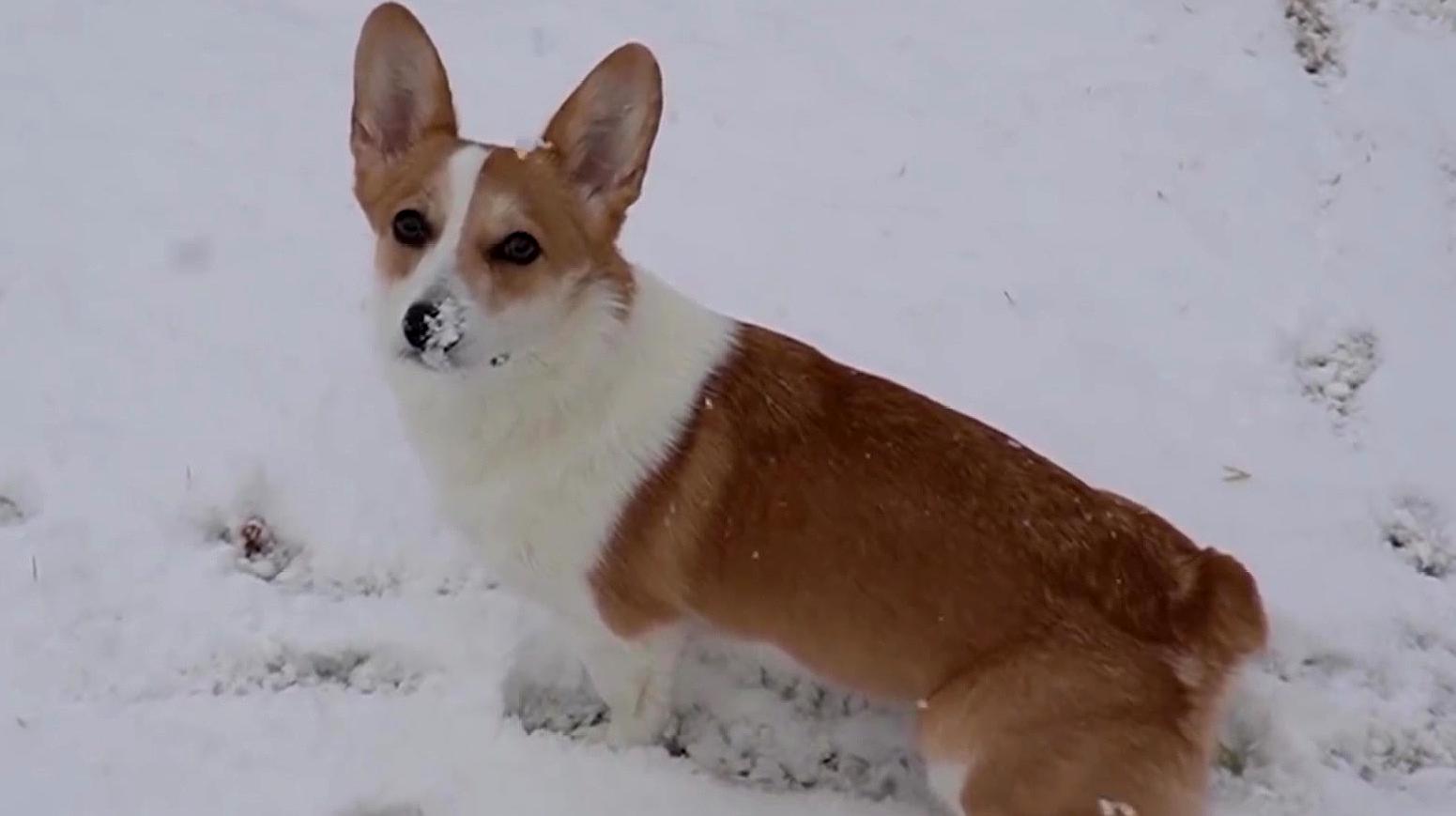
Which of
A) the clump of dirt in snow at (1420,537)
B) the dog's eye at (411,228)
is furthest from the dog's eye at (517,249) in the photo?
the clump of dirt in snow at (1420,537)

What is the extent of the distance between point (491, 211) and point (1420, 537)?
2.47m

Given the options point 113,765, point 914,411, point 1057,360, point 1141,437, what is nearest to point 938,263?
point 1057,360

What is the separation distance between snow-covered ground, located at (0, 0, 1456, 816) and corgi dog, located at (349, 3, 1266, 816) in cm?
49

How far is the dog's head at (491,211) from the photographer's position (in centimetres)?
244

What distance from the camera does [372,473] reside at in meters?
3.43

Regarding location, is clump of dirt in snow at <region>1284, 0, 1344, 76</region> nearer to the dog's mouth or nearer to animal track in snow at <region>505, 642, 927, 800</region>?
animal track in snow at <region>505, 642, 927, 800</region>

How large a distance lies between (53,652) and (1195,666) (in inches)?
94.0

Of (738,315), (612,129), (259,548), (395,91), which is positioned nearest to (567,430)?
(612,129)

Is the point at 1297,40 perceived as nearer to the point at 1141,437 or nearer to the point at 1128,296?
the point at 1128,296

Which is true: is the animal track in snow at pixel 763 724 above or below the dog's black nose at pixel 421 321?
below

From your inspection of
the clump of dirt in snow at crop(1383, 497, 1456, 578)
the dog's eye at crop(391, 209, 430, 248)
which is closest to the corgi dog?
the dog's eye at crop(391, 209, 430, 248)

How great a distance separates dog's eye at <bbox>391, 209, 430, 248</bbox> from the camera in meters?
2.48

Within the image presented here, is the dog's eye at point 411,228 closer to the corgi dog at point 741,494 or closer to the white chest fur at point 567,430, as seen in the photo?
the corgi dog at point 741,494

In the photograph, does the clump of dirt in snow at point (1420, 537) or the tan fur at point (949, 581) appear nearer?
the tan fur at point (949, 581)
